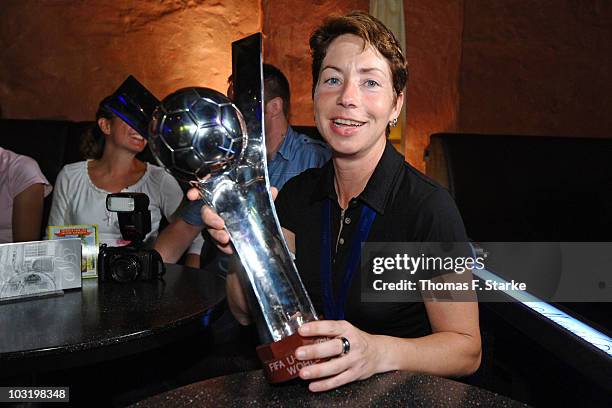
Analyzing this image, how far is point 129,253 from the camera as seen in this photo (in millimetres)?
1796

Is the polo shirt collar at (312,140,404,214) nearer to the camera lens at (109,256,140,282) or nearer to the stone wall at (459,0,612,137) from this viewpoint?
the camera lens at (109,256,140,282)

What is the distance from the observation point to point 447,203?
47.1 inches

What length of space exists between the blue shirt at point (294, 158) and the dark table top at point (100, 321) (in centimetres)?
71

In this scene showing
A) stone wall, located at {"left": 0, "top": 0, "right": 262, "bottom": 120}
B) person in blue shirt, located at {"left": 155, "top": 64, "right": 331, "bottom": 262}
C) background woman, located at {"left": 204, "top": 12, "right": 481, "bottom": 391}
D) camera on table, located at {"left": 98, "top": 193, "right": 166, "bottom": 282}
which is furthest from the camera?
stone wall, located at {"left": 0, "top": 0, "right": 262, "bottom": 120}

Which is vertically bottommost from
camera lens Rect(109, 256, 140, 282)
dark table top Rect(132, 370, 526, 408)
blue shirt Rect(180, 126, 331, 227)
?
dark table top Rect(132, 370, 526, 408)

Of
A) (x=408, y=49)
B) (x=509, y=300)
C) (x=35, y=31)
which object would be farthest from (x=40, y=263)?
(x=408, y=49)

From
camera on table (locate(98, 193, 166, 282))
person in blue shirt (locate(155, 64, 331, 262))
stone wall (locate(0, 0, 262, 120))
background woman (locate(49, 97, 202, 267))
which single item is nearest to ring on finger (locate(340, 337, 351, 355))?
camera on table (locate(98, 193, 166, 282))

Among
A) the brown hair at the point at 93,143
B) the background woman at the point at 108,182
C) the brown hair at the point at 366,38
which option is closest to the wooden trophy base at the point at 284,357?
the brown hair at the point at 366,38

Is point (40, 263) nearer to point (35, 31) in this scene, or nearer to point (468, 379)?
Answer: point (468, 379)

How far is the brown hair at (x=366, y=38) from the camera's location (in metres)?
1.14

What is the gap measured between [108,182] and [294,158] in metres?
0.81

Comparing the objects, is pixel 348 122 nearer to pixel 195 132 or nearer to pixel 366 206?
pixel 366 206

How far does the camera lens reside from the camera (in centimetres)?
179

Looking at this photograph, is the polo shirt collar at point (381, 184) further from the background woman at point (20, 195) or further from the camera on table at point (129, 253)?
the background woman at point (20, 195)
